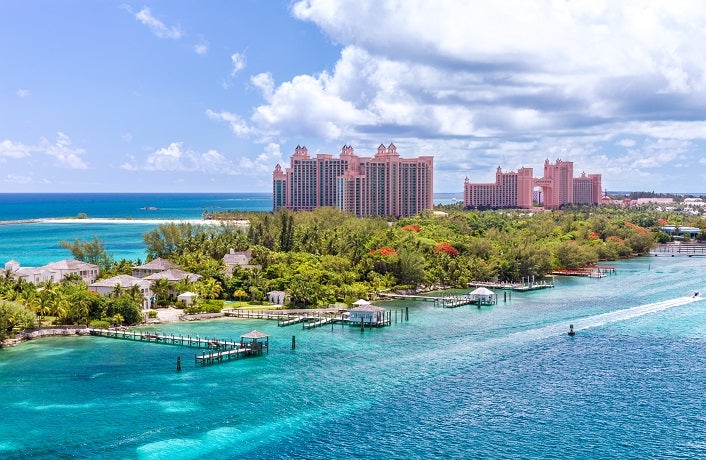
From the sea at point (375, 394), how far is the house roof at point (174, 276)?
9810 mm

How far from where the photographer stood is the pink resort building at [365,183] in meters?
160

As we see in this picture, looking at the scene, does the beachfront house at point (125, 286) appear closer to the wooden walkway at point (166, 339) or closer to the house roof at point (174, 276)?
the house roof at point (174, 276)

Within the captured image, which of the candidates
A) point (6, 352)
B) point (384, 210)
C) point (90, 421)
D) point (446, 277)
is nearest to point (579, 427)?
point (90, 421)

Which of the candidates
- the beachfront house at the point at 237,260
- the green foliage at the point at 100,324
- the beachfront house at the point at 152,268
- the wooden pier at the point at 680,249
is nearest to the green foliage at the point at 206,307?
the green foliage at the point at 100,324

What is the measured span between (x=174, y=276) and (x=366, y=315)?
20476mm

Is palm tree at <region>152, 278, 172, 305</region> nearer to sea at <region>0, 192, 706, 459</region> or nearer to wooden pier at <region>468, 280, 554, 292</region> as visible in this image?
sea at <region>0, 192, 706, 459</region>

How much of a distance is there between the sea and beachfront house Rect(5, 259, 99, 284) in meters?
20.0

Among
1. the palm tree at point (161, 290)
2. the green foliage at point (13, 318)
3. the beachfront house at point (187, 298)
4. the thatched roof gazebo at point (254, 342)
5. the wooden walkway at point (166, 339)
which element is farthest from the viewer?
the palm tree at point (161, 290)

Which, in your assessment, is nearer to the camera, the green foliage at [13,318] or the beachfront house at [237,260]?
the green foliage at [13,318]

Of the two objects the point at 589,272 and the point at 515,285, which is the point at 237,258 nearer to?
the point at 515,285

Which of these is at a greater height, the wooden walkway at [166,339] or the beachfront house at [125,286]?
the beachfront house at [125,286]

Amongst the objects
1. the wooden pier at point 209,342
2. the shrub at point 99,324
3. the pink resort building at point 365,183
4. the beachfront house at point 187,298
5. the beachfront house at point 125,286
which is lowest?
the wooden pier at point 209,342

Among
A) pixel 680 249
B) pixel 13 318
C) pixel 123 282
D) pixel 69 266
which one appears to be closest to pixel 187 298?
pixel 123 282

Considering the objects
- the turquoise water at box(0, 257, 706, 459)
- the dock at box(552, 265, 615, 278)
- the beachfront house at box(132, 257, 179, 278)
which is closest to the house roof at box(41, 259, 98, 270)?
the beachfront house at box(132, 257, 179, 278)
